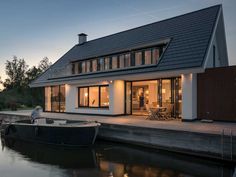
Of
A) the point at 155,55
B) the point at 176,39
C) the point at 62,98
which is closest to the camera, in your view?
the point at 176,39

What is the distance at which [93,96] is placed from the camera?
52.4ft

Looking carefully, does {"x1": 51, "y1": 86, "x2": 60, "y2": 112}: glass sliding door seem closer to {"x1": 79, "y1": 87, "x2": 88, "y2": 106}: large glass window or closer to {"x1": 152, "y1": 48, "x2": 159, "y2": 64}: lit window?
{"x1": 79, "y1": 87, "x2": 88, "y2": 106}: large glass window

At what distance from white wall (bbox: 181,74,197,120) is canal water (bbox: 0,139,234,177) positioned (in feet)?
10.8

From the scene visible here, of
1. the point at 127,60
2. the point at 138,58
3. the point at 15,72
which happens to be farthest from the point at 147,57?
the point at 15,72

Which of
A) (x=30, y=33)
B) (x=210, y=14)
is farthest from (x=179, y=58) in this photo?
(x=30, y=33)

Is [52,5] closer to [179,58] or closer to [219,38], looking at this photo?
[179,58]

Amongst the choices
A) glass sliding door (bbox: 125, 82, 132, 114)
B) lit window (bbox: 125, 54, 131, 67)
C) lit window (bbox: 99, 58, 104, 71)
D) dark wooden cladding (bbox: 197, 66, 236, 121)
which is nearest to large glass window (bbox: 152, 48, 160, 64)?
lit window (bbox: 125, 54, 131, 67)

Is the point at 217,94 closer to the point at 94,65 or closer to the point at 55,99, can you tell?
the point at 94,65

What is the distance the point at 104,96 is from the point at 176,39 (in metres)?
5.62

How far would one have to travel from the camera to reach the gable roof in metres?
11.3

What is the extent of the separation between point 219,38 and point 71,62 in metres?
10.6

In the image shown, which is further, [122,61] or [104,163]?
[122,61]

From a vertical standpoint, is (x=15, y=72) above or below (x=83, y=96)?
above

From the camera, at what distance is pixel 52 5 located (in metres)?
16.2
